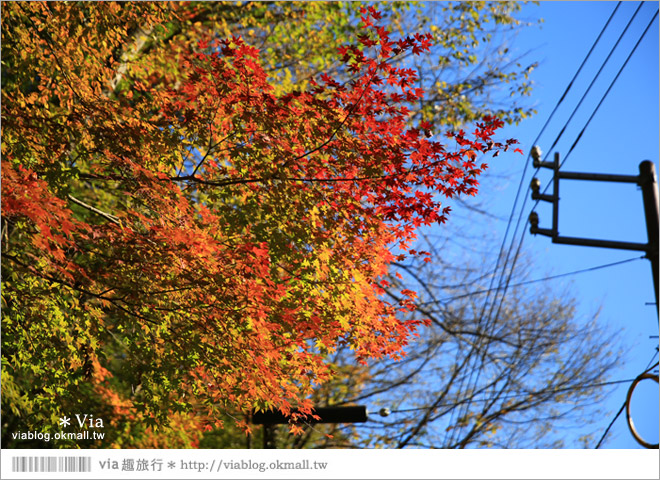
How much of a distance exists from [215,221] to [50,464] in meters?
2.38

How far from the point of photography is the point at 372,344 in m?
6.97

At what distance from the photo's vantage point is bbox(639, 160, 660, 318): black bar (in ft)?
17.6

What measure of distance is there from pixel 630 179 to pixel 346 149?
2503 mm

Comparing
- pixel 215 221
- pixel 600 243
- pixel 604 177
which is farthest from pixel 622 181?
pixel 215 221

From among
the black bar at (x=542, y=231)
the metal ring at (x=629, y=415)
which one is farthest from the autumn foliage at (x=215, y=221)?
the metal ring at (x=629, y=415)

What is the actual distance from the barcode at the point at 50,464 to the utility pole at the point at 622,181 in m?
4.73

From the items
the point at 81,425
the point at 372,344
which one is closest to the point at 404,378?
the point at 372,344

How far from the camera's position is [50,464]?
5.07 metres

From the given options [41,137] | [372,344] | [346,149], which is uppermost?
[41,137]

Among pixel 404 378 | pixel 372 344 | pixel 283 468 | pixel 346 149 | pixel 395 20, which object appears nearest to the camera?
pixel 283 468

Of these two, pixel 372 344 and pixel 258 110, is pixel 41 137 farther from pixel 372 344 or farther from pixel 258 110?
pixel 372 344

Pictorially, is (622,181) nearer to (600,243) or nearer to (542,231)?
(600,243)

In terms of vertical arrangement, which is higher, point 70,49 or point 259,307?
point 70,49

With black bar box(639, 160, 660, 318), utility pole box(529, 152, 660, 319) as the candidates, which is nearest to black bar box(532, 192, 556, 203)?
utility pole box(529, 152, 660, 319)
